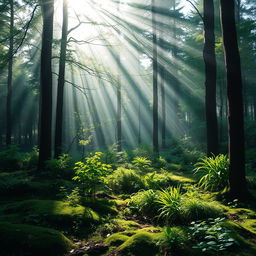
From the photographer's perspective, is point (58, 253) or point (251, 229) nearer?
point (58, 253)

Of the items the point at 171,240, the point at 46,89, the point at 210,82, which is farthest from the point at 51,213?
the point at 210,82

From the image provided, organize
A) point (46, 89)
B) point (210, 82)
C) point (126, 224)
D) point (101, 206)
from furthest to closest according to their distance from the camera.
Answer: point (46, 89), point (210, 82), point (101, 206), point (126, 224)

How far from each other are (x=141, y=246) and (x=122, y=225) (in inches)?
46.1

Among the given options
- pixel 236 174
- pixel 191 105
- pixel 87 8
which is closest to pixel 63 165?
pixel 236 174

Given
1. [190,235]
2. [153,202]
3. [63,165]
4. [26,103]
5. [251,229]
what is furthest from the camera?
[26,103]

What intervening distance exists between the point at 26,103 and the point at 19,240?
3641cm

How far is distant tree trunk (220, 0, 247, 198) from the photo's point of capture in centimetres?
559

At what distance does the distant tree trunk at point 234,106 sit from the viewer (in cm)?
559

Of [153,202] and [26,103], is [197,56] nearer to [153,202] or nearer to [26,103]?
[153,202]

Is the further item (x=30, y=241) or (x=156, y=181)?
(x=156, y=181)

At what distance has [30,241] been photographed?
11.0 feet

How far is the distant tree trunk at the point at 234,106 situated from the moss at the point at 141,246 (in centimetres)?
310

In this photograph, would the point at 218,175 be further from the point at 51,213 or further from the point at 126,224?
the point at 51,213

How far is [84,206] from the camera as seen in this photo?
5.21m
